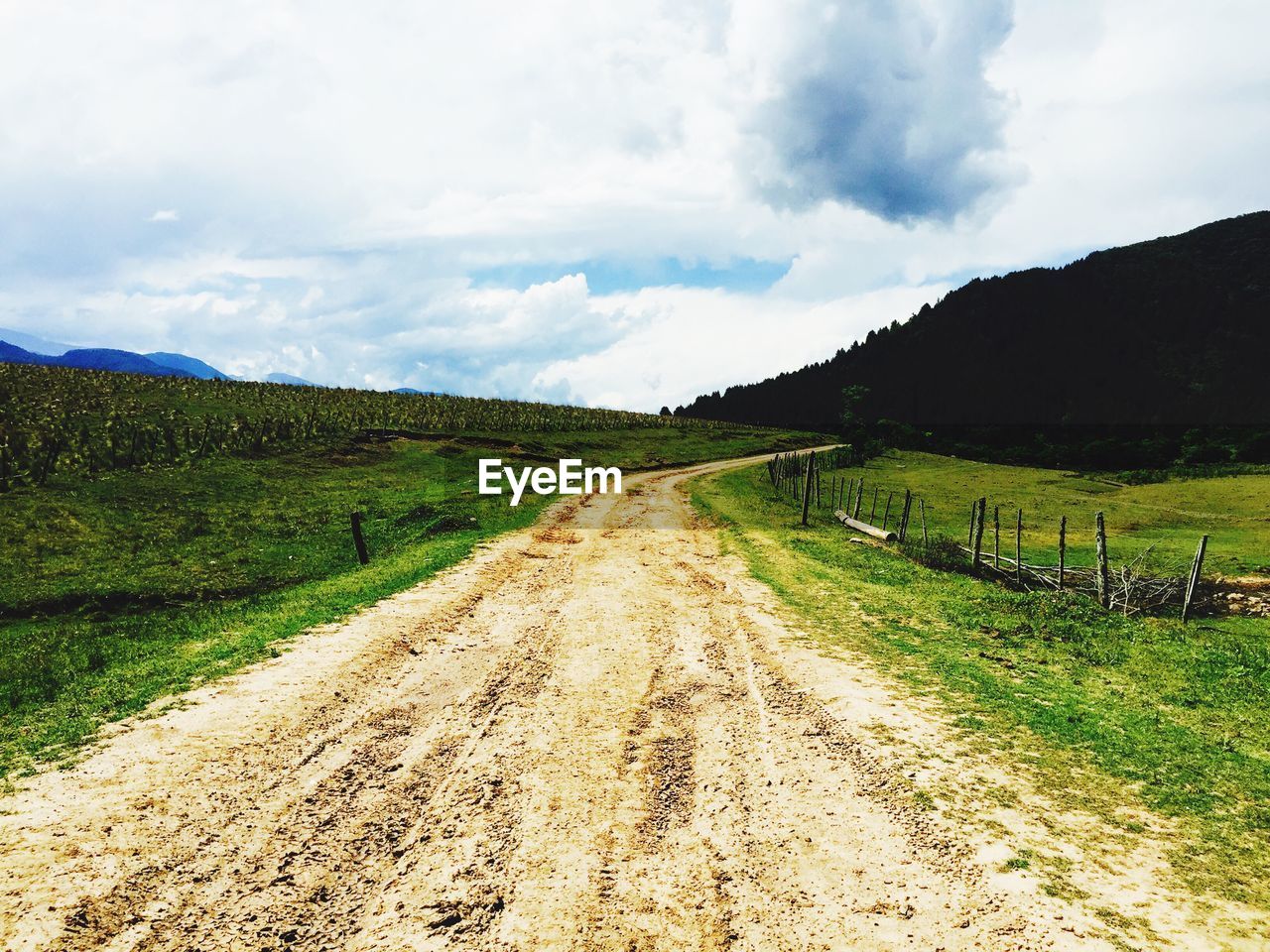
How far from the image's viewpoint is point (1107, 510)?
41.3 meters

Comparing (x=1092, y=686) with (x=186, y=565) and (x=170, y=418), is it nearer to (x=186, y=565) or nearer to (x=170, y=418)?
(x=186, y=565)

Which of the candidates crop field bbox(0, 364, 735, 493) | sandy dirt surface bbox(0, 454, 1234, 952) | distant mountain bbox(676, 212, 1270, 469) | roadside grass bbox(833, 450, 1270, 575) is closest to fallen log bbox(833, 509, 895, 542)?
roadside grass bbox(833, 450, 1270, 575)

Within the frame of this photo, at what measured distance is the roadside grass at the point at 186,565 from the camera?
10555 mm

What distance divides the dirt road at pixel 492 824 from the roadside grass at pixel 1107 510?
69.1 ft

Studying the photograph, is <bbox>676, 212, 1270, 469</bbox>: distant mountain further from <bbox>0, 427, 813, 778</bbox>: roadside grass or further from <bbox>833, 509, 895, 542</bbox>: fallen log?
<bbox>0, 427, 813, 778</bbox>: roadside grass

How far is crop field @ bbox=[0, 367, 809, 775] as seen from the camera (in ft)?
37.1

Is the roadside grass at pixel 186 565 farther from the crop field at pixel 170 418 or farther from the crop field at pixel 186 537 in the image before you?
the crop field at pixel 170 418

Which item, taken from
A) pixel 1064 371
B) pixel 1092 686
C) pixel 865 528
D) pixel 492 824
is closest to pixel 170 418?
pixel 865 528

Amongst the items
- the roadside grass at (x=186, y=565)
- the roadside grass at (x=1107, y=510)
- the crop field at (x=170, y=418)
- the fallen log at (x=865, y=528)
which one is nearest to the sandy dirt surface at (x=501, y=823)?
the roadside grass at (x=186, y=565)

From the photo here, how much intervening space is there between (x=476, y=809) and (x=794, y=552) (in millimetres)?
18231

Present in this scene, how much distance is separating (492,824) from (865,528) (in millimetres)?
25907

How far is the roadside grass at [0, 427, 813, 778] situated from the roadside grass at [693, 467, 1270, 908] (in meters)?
11.9

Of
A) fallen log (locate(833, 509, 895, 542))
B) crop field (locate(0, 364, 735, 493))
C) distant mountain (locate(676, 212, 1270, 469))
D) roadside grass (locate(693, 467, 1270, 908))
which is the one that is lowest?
roadside grass (locate(693, 467, 1270, 908))

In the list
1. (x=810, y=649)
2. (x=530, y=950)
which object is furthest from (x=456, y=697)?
(x=810, y=649)
